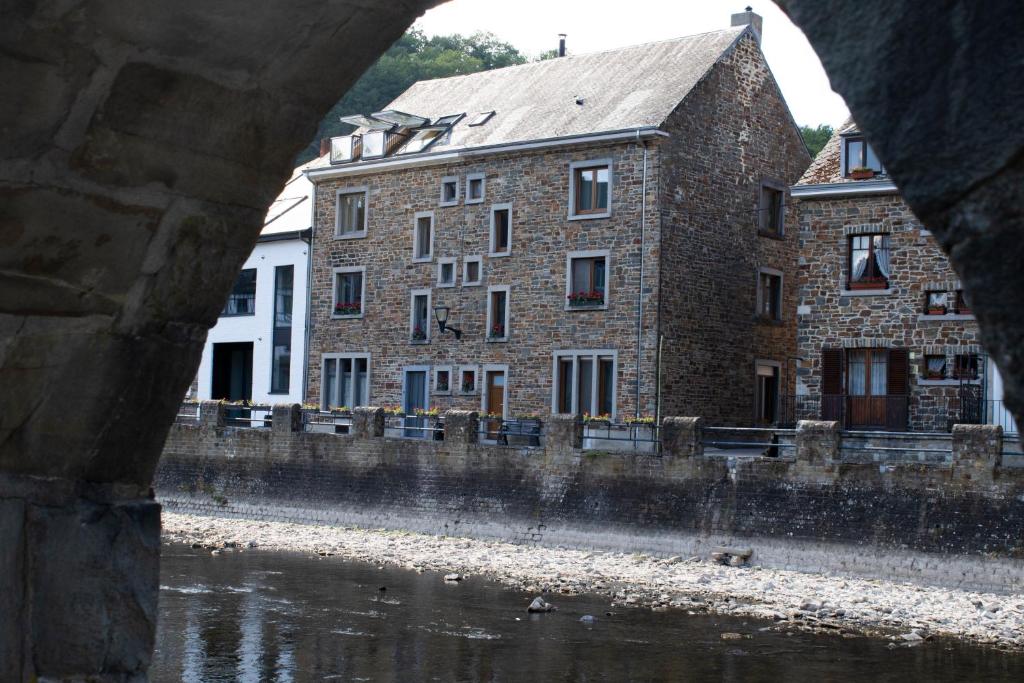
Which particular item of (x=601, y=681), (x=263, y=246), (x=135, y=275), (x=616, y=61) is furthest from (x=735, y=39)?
(x=135, y=275)

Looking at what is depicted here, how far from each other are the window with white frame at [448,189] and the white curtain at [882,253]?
12060 millimetres

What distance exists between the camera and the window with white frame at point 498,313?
119 feet

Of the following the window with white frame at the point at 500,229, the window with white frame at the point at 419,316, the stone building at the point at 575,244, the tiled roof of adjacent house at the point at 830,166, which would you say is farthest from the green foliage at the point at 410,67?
the tiled roof of adjacent house at the point at 830,166

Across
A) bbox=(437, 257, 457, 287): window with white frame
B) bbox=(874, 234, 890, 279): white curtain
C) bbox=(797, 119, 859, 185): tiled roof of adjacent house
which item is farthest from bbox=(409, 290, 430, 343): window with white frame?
bbox=(874, 234, 890, 279): white curtain

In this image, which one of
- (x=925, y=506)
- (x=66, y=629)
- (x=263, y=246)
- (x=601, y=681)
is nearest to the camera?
(x=66, y=629)

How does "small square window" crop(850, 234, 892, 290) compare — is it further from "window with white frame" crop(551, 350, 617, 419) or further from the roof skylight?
the roof skylight

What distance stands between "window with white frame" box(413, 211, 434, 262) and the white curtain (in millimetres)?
12663

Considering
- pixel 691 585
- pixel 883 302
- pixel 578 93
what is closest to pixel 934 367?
pixel 883 302

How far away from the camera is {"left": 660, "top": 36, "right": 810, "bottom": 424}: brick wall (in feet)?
111

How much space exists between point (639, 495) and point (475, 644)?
10012 mm

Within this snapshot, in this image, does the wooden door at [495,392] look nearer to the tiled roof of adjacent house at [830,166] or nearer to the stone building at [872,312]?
the stone building at [872,312]

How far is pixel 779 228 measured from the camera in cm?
3769

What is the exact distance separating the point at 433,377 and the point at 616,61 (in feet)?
33.0

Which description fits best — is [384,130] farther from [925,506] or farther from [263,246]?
[925,506]
